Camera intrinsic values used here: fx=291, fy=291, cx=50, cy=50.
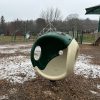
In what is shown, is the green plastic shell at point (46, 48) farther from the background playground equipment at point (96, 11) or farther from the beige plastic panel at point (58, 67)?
the background playground equipment at point (96, 11)

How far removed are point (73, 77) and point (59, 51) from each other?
3.65 feet

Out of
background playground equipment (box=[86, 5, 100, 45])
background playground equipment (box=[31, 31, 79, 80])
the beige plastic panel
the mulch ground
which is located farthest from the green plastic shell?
background playground equipment (box=[86, 5, 100, 45])

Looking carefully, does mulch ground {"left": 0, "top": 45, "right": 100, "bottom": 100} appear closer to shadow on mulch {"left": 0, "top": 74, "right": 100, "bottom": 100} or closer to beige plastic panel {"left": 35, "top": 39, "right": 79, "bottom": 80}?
shadow on mulch {"left": 0, "top": 74, "right": 100, "bottom": 100}

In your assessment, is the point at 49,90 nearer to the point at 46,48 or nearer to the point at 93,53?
the point at 46,48

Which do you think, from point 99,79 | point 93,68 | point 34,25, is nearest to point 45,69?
point 99,79

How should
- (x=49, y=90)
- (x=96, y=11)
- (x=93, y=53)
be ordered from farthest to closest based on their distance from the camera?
(x=96, y=11)
(x=93, y=53)
(x=49, y=90)

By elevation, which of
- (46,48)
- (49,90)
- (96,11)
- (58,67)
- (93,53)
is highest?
(96,11)

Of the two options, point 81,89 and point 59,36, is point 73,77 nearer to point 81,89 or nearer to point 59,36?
point 81,89

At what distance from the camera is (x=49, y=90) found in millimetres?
6812

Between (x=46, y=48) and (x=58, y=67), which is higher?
(x=46, y=48)

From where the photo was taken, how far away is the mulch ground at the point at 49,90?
6.39 meters

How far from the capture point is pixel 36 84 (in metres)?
7.27

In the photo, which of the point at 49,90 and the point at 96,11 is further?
the point at 96,11

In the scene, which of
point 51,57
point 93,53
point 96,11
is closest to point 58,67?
point 51,57
